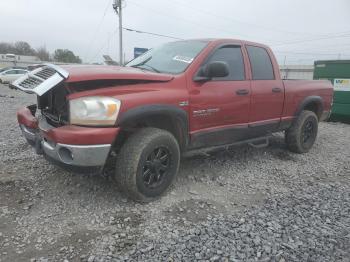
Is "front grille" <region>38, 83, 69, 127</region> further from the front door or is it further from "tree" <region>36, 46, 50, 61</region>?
"tree" <region>36, 46, 50, 61</region>

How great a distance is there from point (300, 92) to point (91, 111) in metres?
4.01

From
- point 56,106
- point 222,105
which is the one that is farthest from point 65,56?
point 56,106

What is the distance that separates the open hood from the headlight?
0.66 feet

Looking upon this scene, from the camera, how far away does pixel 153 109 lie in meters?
3.57

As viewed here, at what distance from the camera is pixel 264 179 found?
15.8 ft

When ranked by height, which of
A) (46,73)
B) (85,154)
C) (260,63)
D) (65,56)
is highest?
(65,56)

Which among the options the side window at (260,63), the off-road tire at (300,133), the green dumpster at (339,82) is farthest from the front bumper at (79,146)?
the green dumpster at (339,82)

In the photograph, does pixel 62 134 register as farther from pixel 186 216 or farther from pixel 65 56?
pixel 65 56

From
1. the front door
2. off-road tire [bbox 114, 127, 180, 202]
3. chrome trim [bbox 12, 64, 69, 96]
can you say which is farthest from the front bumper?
the front door

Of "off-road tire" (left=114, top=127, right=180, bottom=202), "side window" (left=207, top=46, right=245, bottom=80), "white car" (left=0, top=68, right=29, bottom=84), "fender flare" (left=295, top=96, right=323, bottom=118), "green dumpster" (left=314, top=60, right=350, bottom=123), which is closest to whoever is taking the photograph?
"off-road tire" (left=114, top=127, right=180, bottom=202)

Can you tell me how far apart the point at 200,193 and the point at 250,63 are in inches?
81.3

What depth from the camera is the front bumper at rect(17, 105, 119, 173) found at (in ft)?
A: 10.3

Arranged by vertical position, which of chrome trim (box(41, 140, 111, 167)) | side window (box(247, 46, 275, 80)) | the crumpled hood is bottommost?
chrome trim (box(41, 140, 111, 167))

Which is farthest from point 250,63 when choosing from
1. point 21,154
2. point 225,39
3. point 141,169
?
point 21,154
